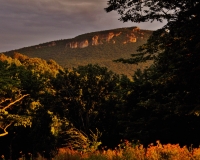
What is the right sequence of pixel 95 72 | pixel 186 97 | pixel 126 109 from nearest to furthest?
pixel 186 97
pixel 126 109
pixel 95 72

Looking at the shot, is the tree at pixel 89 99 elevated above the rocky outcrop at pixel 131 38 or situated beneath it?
situated beneath

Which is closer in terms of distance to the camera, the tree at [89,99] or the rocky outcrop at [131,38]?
the tree at [89,99]

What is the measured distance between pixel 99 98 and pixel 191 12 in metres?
23.0

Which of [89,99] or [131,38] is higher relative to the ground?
[131,38]

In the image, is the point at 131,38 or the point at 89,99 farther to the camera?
the point at 131,38

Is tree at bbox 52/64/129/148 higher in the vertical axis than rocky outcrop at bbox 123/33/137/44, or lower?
lower

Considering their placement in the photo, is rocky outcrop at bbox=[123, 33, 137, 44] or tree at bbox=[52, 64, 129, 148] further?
rocky outcrop at bbox=[123, 33, 137, 44]

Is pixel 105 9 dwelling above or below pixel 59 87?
above

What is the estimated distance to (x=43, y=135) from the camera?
108 ft

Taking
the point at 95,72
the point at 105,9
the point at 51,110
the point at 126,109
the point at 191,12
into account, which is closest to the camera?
the point at 191,12

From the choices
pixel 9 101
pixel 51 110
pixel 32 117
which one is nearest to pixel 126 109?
pixel 51 110

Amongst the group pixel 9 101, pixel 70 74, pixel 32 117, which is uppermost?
pixel 70 74

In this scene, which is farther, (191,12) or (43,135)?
(43,135)

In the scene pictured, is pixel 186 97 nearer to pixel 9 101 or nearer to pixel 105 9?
pixel 105 9
